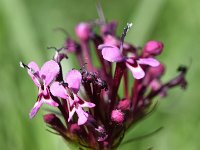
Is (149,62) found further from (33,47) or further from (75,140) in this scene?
(33,47)

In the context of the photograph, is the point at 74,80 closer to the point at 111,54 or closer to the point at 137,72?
the point at 111,54

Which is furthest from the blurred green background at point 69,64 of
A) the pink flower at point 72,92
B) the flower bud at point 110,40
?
the pink flower at point 72,92

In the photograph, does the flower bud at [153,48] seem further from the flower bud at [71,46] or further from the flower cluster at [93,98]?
the flower bud at [71,46]

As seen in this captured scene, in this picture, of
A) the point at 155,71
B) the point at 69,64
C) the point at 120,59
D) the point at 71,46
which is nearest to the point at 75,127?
the point at 120,59

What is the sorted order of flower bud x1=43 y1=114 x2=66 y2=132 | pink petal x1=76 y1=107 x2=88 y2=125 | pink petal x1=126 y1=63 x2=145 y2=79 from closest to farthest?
1. pink petal x1=76 y1=107 x2=88 y2=125
2. pink petal x1=126 y1=63 x2=145 y2=79
3. flower bud x1=43 y1=114 x2=66 y2=132

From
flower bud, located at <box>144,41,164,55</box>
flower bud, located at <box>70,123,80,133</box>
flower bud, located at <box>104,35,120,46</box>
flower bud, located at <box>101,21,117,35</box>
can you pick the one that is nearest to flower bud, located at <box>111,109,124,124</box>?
flower bud, located at <box>70,123,80,133</box>

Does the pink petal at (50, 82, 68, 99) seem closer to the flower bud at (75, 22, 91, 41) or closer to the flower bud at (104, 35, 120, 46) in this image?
the flower bud at (104, 35, 120, 46)
